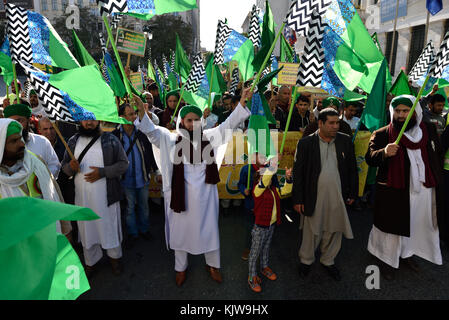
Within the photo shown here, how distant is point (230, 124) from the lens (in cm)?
333

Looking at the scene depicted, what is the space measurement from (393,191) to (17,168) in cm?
355

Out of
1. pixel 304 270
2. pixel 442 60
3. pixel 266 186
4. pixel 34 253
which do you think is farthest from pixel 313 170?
pixel 34 253

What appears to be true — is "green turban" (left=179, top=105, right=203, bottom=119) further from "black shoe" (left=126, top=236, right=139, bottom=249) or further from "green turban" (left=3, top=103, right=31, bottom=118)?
"black shoe" (left=126, top=236, right=139, bottom=249)

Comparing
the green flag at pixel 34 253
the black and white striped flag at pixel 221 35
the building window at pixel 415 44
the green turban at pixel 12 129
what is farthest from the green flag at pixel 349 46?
the building window at pixel 415 44

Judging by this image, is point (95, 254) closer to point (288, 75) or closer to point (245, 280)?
point (245, 280)

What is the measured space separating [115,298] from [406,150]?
3370mm

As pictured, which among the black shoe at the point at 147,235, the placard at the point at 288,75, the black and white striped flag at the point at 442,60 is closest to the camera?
the black and white striped flag at the point at 442,60

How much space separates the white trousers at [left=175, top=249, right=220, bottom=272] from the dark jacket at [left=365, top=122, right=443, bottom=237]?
6.02 ft

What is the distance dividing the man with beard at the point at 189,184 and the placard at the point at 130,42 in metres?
1.89

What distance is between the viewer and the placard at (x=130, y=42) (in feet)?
14.4

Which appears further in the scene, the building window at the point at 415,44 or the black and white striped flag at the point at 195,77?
the building window at the point at 415,44

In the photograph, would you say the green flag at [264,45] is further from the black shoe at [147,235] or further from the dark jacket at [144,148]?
the black shoe at [147,235]

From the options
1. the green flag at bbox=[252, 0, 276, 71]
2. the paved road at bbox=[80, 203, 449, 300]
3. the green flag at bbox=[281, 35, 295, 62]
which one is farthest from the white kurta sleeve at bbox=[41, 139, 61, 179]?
the green flag at bbox=[281, 35, 295, 62]
